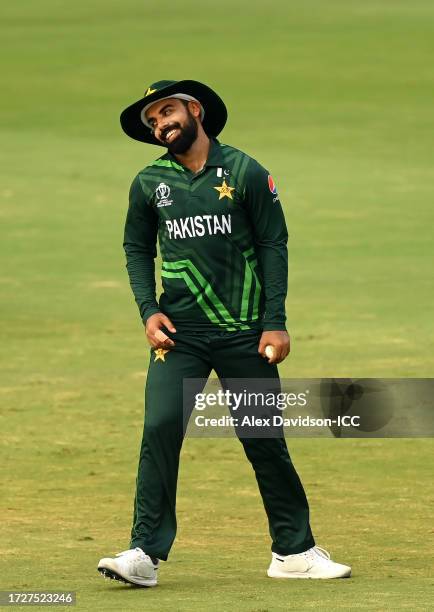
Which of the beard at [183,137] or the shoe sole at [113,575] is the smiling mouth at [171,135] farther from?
the shoe sole at [113,575]

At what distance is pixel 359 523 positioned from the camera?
9.47 meters

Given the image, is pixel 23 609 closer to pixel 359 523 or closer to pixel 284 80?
pixel 359 523

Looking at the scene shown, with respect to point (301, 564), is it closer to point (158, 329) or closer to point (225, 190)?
point (158, 329)

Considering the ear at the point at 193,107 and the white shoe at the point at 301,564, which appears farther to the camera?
the ear at the point at 193,107

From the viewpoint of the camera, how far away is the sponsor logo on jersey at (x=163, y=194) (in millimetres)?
7820

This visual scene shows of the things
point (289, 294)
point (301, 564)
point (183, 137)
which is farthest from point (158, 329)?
point (289, 294)

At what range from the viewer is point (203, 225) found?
775 centimetres

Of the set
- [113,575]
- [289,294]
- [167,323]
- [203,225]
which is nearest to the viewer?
[113,575]

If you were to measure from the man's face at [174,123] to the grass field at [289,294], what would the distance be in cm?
184

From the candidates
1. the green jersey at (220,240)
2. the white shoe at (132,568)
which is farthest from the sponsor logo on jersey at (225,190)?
the white shoe at (132,568)

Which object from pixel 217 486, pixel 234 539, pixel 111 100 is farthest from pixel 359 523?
pixel 111 100

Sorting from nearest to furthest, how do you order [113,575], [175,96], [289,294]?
[113,575] < [175,96] < [289,294]

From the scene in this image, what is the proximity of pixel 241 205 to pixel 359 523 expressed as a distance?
235 cm

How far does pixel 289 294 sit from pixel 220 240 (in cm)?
1225
